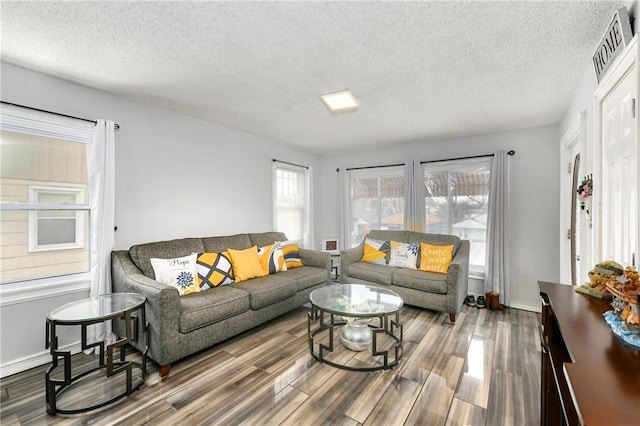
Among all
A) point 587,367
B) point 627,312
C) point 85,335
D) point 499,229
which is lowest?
point 85,335

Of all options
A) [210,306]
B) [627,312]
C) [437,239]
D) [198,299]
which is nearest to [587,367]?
[627,312]

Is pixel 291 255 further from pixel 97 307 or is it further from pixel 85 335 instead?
pixel 85 335

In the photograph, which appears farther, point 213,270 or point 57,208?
point 213,270

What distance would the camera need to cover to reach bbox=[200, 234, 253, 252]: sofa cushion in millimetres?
3247

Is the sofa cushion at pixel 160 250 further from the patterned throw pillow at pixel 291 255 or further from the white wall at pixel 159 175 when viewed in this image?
the patterned throw pillow at pixel 291 255

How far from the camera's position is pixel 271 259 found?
351 cm

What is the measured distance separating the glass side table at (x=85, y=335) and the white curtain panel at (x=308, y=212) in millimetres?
3046

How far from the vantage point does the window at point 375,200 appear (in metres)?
4.77

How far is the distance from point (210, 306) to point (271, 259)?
118cm

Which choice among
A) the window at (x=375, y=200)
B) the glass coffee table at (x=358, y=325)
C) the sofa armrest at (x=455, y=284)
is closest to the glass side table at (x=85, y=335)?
the glass coffee table at (x=358, y=325)

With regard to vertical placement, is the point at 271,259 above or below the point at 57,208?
below

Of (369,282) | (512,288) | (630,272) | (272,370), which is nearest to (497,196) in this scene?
(512,288)

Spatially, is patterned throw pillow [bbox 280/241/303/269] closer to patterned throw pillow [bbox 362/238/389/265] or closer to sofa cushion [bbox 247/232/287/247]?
sofa cushion [bbox 247/232/287/247]

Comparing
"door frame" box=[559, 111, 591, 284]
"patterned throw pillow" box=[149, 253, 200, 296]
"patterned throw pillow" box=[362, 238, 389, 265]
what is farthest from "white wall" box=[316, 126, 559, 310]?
"patterned throw pillow" box=[149, 253, 200, 296]
